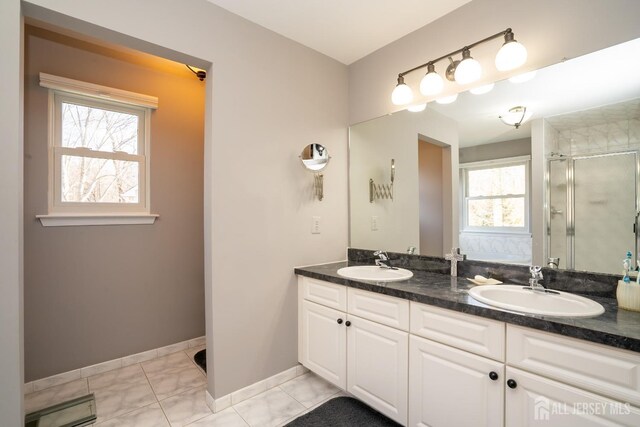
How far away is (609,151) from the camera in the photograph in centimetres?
137

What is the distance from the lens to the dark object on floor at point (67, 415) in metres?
1.67

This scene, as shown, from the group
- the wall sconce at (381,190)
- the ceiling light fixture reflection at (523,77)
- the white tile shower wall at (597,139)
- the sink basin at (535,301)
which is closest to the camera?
the sink basin at (535,301)

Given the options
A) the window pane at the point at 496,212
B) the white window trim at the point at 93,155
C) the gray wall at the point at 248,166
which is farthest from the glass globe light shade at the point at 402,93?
the white window trim at the point at 93,155

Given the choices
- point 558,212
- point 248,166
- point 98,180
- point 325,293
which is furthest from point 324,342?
point 98,180

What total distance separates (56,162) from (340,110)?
214 centimetres

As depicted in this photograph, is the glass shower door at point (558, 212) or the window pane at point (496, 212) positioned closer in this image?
the glass shower door at point (558, 212)

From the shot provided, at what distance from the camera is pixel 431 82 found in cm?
186

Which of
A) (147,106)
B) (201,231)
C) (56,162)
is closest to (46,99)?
(56,162)

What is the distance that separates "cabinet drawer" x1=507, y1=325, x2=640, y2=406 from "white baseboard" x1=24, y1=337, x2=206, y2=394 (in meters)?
2.53

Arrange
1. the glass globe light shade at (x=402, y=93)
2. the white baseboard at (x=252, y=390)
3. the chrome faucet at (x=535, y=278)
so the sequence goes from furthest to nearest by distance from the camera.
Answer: the glass globe light shade at (x=402, y=93)
the white baseboard at (x=252, y=390)
the chrome faucet at (x=535, y=278)

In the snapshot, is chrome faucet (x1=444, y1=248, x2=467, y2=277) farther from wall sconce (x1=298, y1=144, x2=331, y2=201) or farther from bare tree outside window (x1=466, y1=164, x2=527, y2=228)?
wall sconce (x1=298, y1=144, x2=331, y2=201)

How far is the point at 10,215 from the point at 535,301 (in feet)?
7.72

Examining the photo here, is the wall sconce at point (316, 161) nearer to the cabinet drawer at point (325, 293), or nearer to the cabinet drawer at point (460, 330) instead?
the cabinet drawer at point (325, 293)

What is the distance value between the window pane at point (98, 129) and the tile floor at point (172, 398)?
1.72 m
